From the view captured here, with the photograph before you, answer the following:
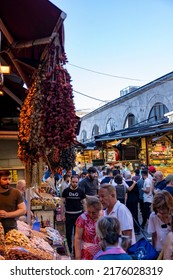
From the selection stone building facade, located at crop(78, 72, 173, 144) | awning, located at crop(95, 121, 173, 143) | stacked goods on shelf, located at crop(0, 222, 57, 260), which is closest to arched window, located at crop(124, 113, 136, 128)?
stone building facade, located at crop(78, 72, 173, 144)

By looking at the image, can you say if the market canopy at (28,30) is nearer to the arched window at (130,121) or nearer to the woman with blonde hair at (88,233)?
the woman with blonde hair at (88,233)

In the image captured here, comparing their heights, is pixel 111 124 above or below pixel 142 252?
above

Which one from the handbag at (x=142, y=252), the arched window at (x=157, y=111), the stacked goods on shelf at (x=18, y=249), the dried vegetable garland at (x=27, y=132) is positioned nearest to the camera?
the stacked goods on shelf at (x=18, y=249)

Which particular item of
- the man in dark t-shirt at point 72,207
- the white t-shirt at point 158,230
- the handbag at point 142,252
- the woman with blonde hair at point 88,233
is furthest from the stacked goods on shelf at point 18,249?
the man in dark t-shirt at point 72,207

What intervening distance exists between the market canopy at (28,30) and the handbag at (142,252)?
1933 mm

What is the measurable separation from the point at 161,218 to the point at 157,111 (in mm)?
14822

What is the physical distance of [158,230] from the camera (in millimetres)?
3400

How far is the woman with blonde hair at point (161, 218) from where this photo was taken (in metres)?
3.32

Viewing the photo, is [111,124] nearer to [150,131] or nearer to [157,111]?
[157,111]

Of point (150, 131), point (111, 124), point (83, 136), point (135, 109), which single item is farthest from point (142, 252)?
point (83, 136)

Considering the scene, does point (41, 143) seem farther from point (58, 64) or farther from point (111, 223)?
point (111, 223)

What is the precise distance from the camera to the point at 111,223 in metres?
2.64

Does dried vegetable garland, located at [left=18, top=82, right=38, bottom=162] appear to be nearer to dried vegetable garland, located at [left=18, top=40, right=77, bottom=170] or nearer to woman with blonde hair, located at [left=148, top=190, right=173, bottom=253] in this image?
dried vegetable garland, located at [left=18, top=40, right=77, bottom=170]

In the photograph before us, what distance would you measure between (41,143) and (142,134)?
10.7 meters
